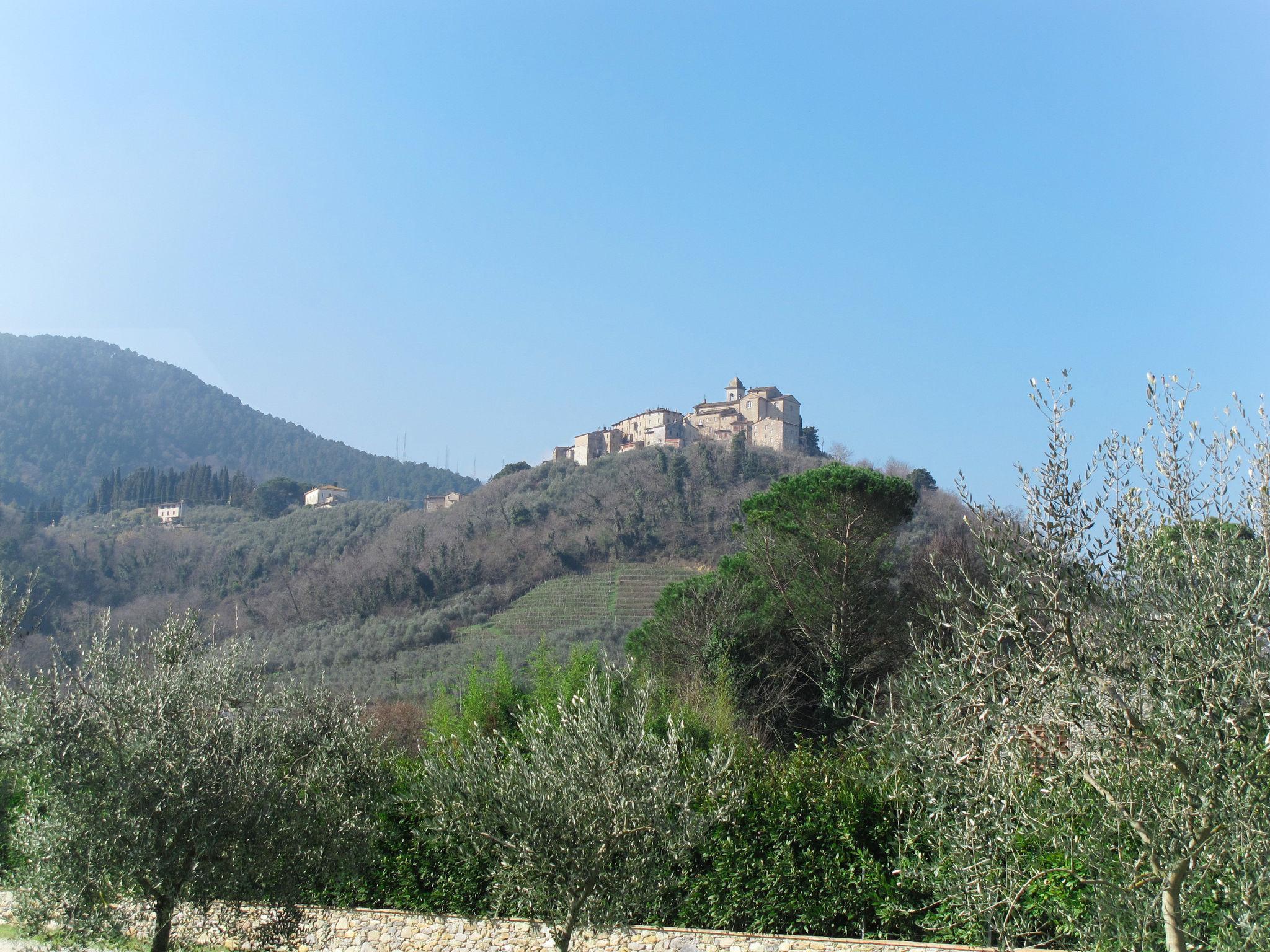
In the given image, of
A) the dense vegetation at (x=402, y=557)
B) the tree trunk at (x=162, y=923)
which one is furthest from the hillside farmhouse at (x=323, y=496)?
the tree trunk at (x=162, y=923)

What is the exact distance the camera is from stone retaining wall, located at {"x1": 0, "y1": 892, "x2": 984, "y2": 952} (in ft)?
30.5

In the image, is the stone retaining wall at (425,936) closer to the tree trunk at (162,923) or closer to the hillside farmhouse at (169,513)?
the tree trunk at (162,923)

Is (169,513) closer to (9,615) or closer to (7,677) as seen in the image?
(9,615)

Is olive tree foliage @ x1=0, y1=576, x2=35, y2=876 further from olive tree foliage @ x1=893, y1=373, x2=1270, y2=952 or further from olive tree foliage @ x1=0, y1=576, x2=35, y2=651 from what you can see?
olive tree foliage @ x1=893, y1=373, x2=1270, y2=952

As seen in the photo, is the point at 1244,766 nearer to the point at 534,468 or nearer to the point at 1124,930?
the point at 1124,930

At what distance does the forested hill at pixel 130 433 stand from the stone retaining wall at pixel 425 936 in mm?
117418

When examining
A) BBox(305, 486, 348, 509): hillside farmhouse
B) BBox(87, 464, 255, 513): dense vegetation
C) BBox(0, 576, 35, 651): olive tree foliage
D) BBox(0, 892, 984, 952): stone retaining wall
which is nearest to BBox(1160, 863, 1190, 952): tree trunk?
BBox(0, 892, 984, 952): stone retaining wall

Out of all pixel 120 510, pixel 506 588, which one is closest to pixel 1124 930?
pixel 506 588

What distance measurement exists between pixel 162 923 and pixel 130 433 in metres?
152

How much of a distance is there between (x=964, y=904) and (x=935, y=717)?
1.58 m

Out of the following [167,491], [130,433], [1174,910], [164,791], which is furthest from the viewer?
[130,433]

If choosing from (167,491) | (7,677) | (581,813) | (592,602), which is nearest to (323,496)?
(167,491)

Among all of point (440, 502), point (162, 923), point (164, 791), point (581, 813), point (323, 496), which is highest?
point (323, 496)

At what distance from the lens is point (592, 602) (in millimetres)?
55531
